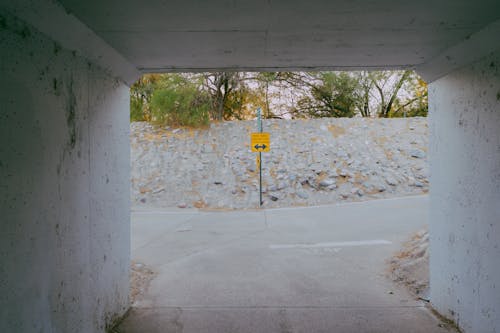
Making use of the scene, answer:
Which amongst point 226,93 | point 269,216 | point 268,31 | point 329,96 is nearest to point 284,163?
point 269,216

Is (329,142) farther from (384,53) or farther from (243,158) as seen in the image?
(384,53)

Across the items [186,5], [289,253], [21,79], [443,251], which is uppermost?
[186,5]

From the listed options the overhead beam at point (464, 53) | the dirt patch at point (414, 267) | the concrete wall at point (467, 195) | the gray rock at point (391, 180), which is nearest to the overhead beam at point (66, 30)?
the overhead beam at point (464, 53)

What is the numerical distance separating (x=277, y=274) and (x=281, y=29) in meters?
3.95

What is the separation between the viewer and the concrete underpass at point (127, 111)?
2.24m

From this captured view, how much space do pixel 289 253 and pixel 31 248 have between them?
5.30m

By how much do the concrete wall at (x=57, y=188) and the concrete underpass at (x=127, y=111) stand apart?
1 cm

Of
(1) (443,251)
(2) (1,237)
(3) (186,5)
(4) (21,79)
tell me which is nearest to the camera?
(2) (1,237)

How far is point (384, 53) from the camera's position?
384 centimetres

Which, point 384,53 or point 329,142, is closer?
point 384,53

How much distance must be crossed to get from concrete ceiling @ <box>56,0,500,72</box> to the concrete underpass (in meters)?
0.02

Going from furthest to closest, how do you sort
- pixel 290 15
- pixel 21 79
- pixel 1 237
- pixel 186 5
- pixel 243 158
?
pixel 243 158, pixel 290 15, pixel 186 5, pixel 21 79, pixel 1 237

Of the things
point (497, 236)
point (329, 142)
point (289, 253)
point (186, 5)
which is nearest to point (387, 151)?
point (329, 142)

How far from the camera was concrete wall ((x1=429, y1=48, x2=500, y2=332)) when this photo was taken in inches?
122
